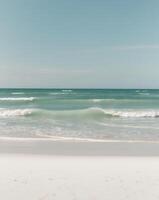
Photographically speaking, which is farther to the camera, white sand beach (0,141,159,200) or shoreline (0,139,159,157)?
shoreline (0,139,159,157)

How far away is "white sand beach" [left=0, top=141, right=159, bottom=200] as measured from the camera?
14.4 ft

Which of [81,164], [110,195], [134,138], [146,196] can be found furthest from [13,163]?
[134,138]

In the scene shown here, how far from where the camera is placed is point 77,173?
5.50m

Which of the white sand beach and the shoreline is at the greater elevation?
the white sand beach

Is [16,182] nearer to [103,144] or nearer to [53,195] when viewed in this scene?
[53,195]

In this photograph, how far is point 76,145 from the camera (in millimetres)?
8453

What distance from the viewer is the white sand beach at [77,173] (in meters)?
4.40

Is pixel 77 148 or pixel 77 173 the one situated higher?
pixel 77 173

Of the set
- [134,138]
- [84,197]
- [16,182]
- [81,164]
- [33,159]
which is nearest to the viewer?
[84,197]

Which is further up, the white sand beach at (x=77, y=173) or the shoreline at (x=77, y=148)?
the white sand beach at (x=77, y=173)

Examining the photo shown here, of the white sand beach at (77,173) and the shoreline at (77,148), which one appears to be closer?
the white sand beach at (77,173)

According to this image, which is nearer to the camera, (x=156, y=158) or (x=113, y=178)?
(x=113, y=178)

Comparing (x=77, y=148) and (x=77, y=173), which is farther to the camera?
(x=77, y=148)

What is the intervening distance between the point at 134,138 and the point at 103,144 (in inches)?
69.2
